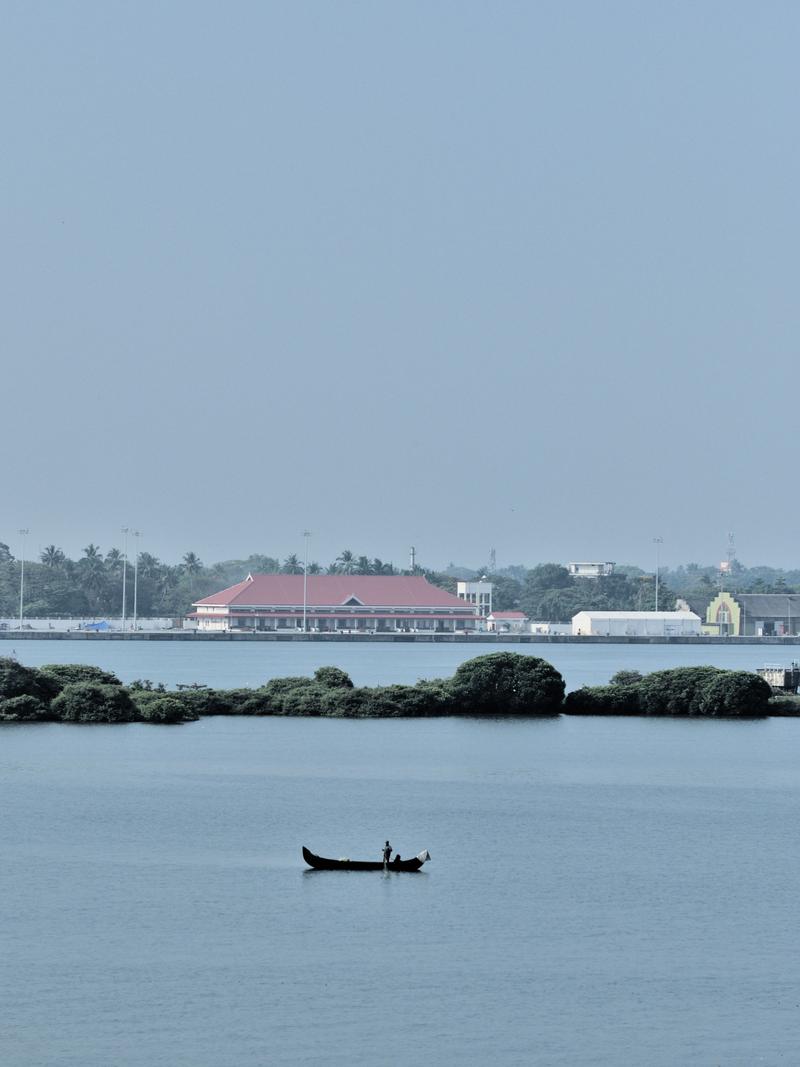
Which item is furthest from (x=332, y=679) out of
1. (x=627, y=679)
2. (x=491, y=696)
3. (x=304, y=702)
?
(x=627, y=679)

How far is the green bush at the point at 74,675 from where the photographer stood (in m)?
93.3

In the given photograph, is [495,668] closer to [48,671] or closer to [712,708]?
[712,708]

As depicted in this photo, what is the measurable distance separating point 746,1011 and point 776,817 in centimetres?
2684

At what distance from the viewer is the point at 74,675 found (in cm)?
9494

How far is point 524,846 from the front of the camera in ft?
173

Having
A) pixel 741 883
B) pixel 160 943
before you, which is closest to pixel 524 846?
pixel 741 883

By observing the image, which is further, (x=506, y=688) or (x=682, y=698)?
(x=682, y=698)

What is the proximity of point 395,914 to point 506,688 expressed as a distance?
5734cm

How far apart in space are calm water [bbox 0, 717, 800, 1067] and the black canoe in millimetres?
514

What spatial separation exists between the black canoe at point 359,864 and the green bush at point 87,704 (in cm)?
4212

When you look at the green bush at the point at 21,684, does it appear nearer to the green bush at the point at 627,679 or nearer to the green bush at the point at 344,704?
the green bush at the point at 344,704

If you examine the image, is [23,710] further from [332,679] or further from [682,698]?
[682,698]

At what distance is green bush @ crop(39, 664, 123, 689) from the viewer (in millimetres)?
93312

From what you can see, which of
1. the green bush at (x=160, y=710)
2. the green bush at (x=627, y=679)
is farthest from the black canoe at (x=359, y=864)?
the green bush at (x=627, y=679)
